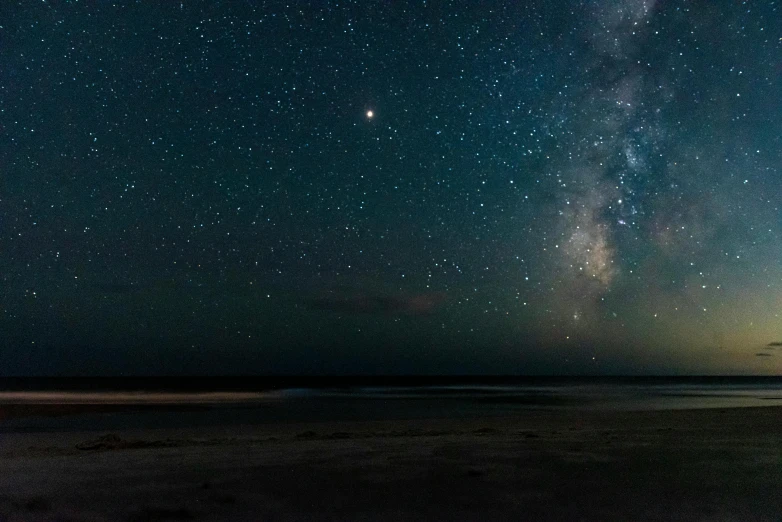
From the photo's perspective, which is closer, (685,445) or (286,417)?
(685,445)

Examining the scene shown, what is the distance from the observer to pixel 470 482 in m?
10.2

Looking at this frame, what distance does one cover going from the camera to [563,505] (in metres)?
8.62

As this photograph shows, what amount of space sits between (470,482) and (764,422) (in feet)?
49.6

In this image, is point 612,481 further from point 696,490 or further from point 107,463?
point 107,463

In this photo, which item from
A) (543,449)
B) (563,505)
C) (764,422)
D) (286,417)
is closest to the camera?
(563,505)

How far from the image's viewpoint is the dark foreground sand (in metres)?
8.31

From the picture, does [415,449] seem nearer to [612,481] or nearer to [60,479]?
[612,481]

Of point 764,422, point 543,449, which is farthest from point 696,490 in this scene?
point 764,422

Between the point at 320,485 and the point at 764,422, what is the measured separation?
16.9 m

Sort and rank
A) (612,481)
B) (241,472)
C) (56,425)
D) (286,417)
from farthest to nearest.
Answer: (286,417) → (56,425) → (241,472) → (612,481)

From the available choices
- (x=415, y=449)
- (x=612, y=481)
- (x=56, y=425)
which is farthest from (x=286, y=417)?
(x=612, y=481)

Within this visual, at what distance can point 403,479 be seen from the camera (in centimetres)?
1045

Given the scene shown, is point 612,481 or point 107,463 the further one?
point 107,463

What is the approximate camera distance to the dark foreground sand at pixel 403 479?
8312mm
